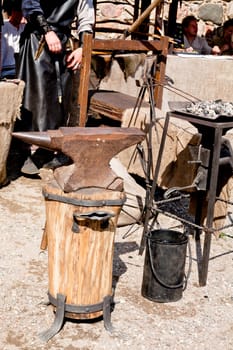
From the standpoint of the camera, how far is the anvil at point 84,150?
2.96 metres

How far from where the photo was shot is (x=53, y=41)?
504cm

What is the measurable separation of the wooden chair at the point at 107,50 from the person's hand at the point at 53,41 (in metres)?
0.23

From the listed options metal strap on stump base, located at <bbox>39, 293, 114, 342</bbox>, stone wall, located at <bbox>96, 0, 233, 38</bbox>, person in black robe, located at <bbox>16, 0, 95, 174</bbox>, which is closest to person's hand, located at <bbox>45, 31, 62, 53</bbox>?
person in black robe, located at <bbox>16, 0, 95, 174</bbox>

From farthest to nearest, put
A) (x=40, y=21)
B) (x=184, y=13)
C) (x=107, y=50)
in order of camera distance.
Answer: (x=184, y=13)
(x=107, y=50)
(x=40, y=21)

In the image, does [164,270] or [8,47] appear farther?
[8,47]

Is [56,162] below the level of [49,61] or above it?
below

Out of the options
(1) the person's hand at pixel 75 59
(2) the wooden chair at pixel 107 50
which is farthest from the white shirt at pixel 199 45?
(1) the person's hand at pixel 75 59

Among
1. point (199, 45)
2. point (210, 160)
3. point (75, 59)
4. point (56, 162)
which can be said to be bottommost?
point (56, 162)

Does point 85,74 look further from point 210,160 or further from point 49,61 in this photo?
point 210,160

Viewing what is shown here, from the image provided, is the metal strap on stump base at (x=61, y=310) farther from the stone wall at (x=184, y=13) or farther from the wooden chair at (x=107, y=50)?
the stone wall at (x=184, y=13)

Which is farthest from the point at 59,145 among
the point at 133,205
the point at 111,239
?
the point at 133,205

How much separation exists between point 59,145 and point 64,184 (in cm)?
18

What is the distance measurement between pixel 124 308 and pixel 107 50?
2.46 metres

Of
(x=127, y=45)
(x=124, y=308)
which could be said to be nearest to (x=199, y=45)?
(x=127, y=45)
